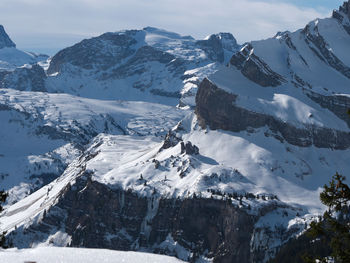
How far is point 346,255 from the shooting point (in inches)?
2356

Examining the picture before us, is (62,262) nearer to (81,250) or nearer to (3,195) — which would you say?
(81,250)

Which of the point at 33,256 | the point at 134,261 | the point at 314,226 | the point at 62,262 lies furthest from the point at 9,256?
the point at 314,226

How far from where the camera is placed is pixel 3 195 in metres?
75.9

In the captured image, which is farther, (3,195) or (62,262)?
(3,195)

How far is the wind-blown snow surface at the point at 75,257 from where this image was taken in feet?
205

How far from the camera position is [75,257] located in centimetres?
6338

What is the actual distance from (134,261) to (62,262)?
23.0 feet

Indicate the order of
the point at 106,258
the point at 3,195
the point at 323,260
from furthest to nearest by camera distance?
the point at 3,195, the point at 106,258, the point at 323,260

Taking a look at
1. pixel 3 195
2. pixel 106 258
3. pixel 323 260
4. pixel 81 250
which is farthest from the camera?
pixel 3 195

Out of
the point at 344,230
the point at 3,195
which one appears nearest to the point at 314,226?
the point at 344,230

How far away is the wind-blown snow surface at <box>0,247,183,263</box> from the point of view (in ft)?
205

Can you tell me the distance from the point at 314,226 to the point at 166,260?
15.2 meters

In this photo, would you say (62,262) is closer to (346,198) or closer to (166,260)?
(166,260)

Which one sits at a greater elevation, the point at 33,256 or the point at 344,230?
the point at 344,230
